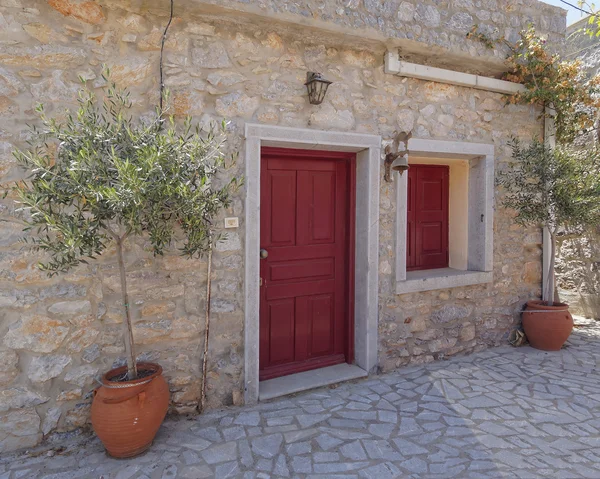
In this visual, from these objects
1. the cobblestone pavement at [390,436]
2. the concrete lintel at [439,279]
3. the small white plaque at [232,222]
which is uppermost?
the small white plaque at [232,222]

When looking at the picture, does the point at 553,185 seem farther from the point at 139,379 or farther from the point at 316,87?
the point at 139,379

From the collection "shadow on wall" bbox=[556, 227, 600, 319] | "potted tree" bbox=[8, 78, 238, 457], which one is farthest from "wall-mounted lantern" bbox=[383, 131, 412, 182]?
"shadow on wall" bbox=[556, 227, 600, 319]

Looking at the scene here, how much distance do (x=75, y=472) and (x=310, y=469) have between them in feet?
4.44

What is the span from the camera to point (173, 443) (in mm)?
2641

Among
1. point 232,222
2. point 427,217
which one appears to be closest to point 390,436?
point 232,222

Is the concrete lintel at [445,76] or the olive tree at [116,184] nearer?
the olive tree at [116,184]

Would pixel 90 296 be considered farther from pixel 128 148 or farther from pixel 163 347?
pixel 128 148

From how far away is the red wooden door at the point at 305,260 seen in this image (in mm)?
3506

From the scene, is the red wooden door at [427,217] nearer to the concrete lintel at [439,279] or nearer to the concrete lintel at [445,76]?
the concrete lintel at [439,279]

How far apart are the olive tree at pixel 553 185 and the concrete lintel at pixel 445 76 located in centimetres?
60

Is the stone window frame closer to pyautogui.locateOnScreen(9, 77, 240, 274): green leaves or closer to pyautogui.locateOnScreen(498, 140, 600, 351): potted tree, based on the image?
pyautogui.locateOnScreen(498, 140, 600, 351): potted tree

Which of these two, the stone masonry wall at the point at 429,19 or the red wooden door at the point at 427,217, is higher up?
the stone masonry wall at the point at 429,19

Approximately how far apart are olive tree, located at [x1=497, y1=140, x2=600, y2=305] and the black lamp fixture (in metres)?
2.30

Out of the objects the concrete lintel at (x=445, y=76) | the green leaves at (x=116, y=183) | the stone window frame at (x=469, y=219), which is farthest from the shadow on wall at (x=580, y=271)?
the green leaves at (x=116, y=183)
